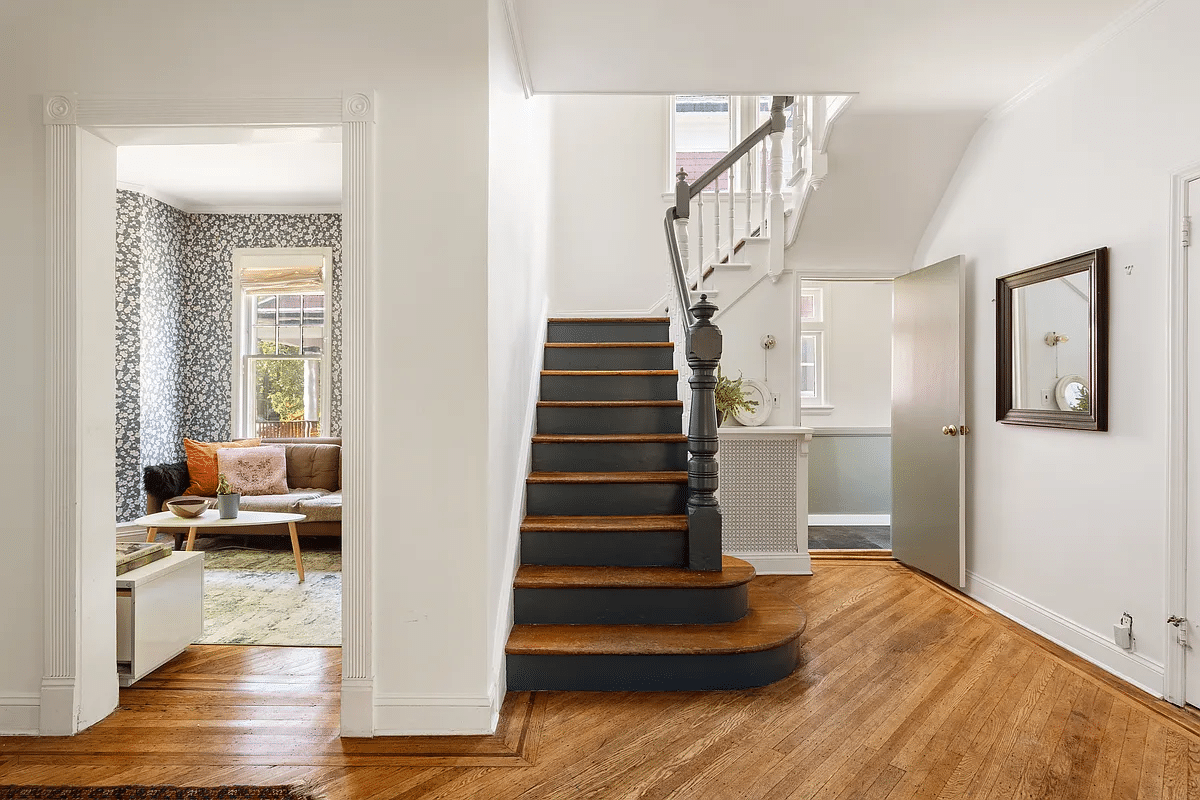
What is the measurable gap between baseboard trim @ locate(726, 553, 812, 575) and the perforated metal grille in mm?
33

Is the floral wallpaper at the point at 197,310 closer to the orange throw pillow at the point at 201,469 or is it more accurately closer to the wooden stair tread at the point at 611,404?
the orange throw pillow at the point at 201,469

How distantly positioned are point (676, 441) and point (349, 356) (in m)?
1.83

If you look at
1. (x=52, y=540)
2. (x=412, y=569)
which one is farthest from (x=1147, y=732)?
(x=52, y=540)

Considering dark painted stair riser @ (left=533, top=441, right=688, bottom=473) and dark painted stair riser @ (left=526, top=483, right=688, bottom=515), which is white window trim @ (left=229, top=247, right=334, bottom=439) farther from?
dark painted stair riser @ (left=526, top=483, right=688, bottom=515)

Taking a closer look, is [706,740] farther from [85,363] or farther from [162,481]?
[162,481]

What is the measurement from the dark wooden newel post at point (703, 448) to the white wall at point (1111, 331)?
65.7 inches

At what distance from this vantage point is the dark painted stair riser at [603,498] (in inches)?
136

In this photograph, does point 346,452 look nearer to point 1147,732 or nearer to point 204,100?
point 204,100

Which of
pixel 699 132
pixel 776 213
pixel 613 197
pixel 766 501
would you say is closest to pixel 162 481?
pixel 613 197

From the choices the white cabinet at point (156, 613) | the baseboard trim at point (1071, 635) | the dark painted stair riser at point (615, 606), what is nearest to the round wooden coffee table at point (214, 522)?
the white cabinet at point (156, 613)

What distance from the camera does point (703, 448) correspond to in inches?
127

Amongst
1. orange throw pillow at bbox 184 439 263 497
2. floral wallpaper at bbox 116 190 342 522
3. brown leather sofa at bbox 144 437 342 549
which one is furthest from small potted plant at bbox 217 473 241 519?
floral wallpaper at bbox 116 190 342 522

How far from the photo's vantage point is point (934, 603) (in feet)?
13.0

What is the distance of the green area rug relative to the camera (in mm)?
3402
